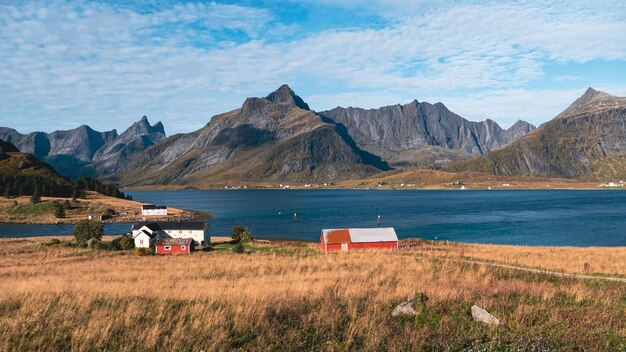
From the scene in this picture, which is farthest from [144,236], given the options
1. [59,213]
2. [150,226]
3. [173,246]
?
[59,213]

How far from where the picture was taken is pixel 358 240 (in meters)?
65.5

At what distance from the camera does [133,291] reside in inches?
695

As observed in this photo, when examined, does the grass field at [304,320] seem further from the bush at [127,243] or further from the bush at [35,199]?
the bush at [35,199]

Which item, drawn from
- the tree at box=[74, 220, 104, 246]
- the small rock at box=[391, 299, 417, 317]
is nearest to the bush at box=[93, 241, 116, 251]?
the tree at box=[74, 220, 104, 246]

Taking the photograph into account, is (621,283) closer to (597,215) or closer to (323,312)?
(323,312)

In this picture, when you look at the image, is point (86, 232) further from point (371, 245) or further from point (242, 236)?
point (371, 245)

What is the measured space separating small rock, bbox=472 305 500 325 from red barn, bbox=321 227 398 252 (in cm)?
4972

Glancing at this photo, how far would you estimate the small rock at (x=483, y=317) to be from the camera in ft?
42.2

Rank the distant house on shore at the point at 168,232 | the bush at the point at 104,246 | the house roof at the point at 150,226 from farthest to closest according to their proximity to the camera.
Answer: the house roof at the point at 150,226
the distant house on shore at the point at 168,232
the bush at the point at 104,246

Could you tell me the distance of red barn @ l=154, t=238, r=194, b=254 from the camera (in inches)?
2667

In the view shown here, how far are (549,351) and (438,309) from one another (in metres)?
3.87

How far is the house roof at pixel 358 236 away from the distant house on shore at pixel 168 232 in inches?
1057

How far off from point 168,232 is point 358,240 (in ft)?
126

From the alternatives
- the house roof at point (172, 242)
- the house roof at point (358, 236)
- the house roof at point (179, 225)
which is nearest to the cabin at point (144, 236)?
the house roof at point (179, 225)
